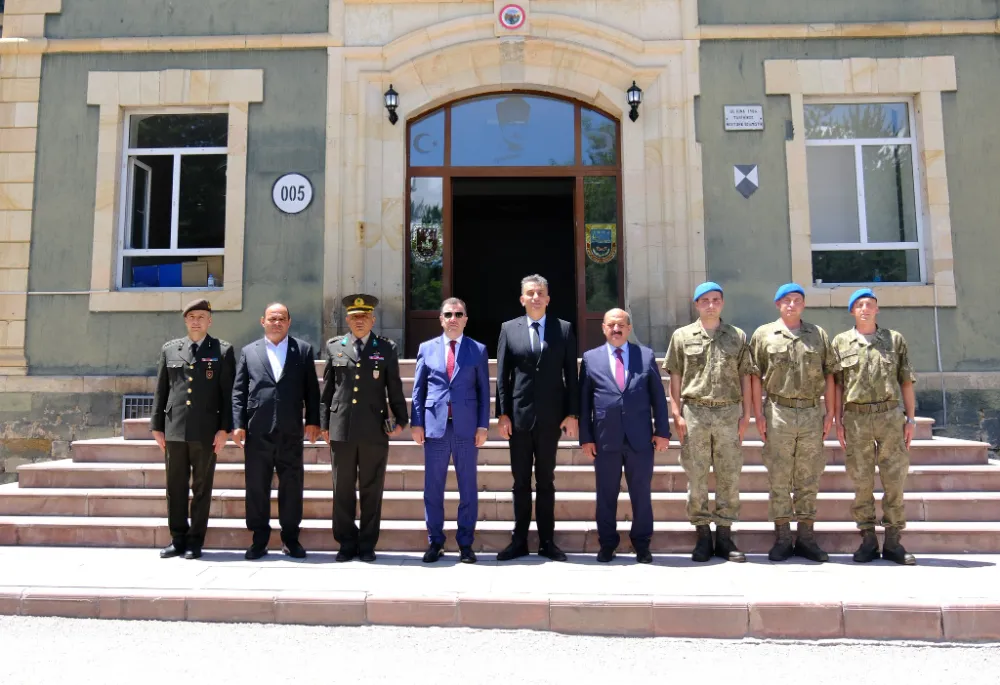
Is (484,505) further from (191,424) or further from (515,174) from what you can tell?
(515,174)

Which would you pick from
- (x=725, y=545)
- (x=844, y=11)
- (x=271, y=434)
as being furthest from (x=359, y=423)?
(x=844, y=11)

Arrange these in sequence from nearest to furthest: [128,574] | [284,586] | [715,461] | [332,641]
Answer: [332,641], [284,586], [128,574], [715,461]

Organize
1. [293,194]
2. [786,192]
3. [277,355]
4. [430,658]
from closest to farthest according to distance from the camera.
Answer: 1. [430,658]
2. [277,355]
3. [786,192]
4. [293,194]

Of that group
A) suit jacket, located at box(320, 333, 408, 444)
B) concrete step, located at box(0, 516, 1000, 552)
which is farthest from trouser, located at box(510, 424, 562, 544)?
suit jacket, located at box(320, 333, 408, 444)

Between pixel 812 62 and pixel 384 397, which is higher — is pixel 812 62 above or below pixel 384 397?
above

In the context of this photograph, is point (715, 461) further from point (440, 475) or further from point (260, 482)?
point (260, 482)

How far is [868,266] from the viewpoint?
365 inches

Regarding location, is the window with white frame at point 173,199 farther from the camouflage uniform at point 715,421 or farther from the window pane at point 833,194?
the window pane at point 833,194

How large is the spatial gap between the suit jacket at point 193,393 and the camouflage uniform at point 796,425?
420cm

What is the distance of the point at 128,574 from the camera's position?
5074 mm

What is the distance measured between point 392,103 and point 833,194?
18.9 ft

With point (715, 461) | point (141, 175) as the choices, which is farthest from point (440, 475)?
point (141, 175)

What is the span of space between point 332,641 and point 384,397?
2.01 m

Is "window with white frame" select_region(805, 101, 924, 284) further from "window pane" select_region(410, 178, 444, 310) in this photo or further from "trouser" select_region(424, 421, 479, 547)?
"trouser" select_region(424, 421, 479, 547)
